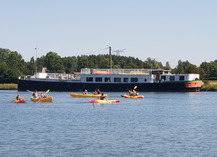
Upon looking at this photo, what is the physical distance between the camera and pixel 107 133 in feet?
124

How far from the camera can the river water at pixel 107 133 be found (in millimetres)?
30062

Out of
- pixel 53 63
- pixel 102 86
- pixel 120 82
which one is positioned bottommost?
pixel 102 86

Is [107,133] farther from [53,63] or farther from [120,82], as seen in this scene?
[53,63]

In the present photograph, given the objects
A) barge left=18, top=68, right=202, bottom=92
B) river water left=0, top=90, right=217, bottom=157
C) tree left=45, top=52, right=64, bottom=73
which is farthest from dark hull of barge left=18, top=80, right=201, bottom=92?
tree left=45, top=52, right=64, bottom=73

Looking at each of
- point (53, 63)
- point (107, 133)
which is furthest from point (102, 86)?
point (53, 63)

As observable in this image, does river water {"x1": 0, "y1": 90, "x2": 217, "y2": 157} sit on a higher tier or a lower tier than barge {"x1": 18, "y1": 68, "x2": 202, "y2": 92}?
lower

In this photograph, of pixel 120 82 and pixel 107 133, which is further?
pixel 120 82

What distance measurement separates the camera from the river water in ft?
98.6

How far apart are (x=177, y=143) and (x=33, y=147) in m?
11.5

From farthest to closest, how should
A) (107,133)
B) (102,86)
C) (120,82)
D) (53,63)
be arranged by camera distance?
(53,63), (102,86), (120,82), (107,133)

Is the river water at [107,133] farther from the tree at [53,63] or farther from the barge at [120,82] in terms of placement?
the tree at [53,63]

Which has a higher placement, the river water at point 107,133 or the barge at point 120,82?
the barge at point 120,82

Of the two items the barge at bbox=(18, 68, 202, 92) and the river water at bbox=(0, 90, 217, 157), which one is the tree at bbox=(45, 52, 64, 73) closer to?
the barge at bbox=(18, 68, 202, 92)

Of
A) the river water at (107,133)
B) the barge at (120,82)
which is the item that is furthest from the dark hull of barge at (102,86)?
the river water at (107,133)
